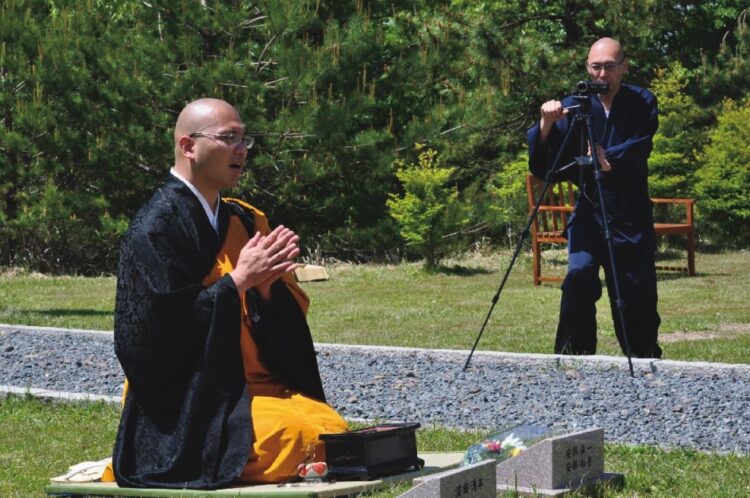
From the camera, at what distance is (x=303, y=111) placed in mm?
17203

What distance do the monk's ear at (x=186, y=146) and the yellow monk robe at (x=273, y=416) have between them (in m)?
0.36

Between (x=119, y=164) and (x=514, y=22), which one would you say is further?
(x=514, y=22)

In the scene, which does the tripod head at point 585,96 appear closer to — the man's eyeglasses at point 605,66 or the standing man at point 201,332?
the man's eyeglasses at point 605,66

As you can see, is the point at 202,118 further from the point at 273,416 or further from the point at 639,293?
the point at 639,293

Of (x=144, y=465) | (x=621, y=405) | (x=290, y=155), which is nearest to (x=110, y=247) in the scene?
(x=290, y=155)

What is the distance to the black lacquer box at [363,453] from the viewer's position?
17.4 feet

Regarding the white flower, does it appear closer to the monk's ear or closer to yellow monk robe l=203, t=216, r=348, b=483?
yellow monk robe l=203, t=216, r=348, b=483

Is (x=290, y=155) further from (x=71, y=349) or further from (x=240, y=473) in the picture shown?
(x=240, y=473)

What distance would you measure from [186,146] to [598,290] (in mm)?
3999

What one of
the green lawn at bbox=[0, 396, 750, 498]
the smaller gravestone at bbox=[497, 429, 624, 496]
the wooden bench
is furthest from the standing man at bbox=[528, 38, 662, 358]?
the wooden bench

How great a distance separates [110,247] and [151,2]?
10.5 feet

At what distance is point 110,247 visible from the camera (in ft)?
59.7

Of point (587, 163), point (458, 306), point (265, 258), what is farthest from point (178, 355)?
point (458, 306)

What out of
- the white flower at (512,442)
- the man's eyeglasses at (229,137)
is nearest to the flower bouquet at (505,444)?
the white flower at (512,442)
